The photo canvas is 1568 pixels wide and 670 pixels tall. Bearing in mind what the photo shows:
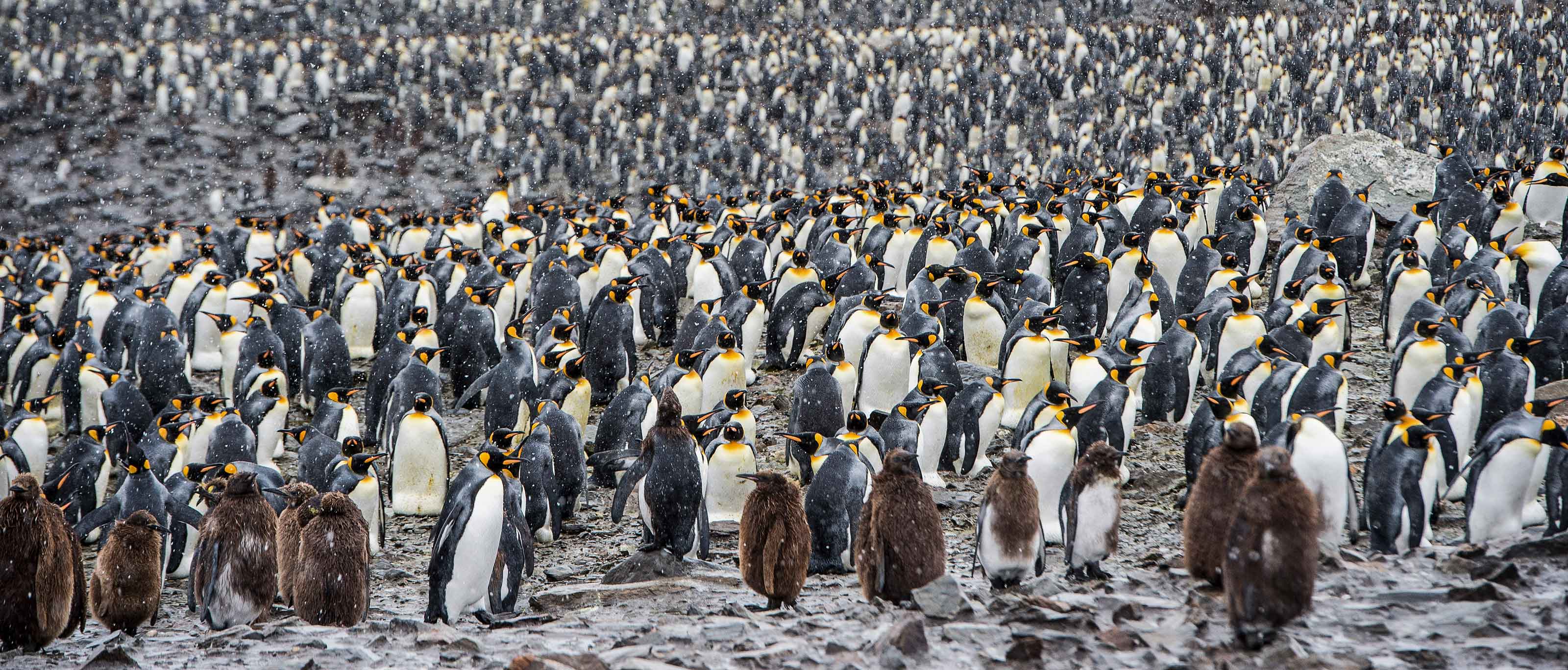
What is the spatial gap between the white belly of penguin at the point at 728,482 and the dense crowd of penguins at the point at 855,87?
16.4 m

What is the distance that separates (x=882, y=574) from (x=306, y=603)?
273cm

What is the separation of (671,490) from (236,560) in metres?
2.18

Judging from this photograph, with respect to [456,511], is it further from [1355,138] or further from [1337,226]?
[1355,138]

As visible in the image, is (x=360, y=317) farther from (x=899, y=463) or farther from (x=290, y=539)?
(x=899, y=463)

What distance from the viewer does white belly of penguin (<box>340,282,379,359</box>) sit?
12.1 meters

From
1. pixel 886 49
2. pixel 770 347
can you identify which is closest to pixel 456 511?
pixel 770 347

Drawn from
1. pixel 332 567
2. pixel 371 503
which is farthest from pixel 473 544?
pixel 371 503

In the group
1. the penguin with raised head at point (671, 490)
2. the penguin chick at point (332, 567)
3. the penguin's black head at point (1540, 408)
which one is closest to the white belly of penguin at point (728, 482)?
the penguin with raised head at point (671, 490)

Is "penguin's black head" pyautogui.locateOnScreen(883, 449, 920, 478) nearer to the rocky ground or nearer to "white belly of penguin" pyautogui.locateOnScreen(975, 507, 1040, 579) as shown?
"white belly of penguin" pyautogui.locateOnScreen(975, 507, 1040, 579)

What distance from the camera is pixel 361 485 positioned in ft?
23.7

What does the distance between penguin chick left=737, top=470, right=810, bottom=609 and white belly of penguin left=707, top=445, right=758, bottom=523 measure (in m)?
1.67

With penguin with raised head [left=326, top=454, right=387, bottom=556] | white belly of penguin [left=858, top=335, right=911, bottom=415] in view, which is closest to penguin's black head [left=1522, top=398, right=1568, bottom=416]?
white belly of penguin [left=858, top=335, right=911, bottom=415]

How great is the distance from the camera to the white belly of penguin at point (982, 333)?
32.9ft

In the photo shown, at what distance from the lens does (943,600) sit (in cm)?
Answer: 477
